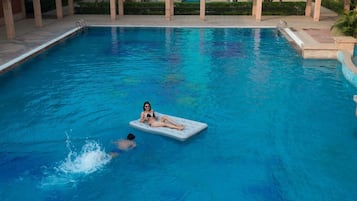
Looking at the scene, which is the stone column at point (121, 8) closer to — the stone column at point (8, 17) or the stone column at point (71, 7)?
the stone column at point (71, 7)

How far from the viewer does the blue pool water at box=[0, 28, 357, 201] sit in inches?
330

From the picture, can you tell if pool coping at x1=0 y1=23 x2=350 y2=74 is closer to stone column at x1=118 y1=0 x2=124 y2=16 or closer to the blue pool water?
the blue pool water

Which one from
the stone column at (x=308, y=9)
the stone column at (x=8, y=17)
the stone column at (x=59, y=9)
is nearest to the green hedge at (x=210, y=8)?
the stone column at (x=308, y=9)

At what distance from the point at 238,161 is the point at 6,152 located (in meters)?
5.33

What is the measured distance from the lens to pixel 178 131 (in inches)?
405

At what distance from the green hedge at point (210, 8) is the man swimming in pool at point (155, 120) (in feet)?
68.3

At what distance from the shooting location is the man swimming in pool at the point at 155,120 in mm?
10523

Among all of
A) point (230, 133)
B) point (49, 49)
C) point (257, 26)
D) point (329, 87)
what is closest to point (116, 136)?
point (230, 133)

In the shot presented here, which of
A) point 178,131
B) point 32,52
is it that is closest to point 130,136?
point 178,131

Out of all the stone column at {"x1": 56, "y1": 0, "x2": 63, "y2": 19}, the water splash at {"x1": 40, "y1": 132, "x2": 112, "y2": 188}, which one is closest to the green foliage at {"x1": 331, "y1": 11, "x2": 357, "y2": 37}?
the water splash at {"x1": 40, "y1": 132, "x2": 112, "y2": 188}

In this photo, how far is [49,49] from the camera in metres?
19.9

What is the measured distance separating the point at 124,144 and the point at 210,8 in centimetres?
2207

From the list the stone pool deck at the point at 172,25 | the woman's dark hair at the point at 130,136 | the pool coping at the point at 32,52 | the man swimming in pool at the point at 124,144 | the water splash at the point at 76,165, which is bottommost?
the water splash at the point at 76,165

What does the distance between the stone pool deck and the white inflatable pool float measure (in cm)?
737
